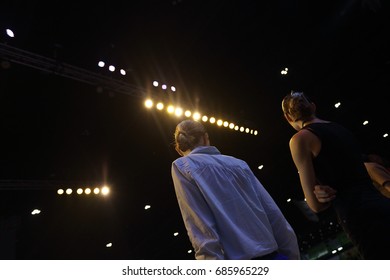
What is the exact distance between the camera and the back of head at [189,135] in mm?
1600

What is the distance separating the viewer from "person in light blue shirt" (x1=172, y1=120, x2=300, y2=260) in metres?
1.20

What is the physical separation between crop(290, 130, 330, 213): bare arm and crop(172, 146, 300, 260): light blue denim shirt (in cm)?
16

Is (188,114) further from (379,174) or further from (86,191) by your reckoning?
(379,174)

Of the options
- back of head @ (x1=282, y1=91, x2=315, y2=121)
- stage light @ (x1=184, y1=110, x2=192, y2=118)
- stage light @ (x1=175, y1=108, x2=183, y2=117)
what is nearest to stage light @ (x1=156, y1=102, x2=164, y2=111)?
stage light @ (x1=175, y1=108, x2=183, y2=117)

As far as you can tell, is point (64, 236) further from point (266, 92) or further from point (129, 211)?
point (266, 92)

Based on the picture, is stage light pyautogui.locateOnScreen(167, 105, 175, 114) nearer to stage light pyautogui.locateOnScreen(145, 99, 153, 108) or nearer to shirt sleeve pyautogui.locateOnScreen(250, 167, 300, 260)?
stage light pyautogui.locateOnScreen(145, 99, 153, 108)

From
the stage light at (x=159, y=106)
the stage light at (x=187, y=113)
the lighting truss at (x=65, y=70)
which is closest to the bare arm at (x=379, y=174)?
the lighting truss at (x=65, y=70)

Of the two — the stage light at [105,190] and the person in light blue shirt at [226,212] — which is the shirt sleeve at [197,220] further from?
the stage light at [105,190]

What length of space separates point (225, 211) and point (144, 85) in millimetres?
4768

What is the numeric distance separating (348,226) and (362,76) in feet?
28.7

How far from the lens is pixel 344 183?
1.38 m

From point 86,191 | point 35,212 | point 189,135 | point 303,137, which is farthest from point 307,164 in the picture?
point 35,212
